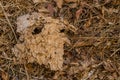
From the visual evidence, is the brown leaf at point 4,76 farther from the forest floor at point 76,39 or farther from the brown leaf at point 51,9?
the brown leaf at point 51,9

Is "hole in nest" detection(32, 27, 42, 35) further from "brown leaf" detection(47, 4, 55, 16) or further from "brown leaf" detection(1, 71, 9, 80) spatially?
"brown leaf" detection(1, 71, 9, 80)

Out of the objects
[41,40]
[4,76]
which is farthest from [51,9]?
[4,76]

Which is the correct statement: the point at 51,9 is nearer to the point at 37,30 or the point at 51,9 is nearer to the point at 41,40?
the point at 37,30

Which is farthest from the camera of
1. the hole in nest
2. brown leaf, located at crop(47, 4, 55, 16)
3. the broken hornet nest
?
brown leaf, located at crop(47, 4, 55, 16)

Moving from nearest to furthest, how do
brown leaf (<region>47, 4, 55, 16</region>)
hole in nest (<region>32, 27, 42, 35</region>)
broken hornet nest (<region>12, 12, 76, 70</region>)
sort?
broken hornet nest (<region>12, 12, 76, 70</region>), hole in nest (<region>32, 27, 42, 35</region>), brown leaf (<region>47, 4, 55, 16</region>)

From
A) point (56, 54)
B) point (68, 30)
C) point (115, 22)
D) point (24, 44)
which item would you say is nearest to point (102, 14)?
point (115, 22)

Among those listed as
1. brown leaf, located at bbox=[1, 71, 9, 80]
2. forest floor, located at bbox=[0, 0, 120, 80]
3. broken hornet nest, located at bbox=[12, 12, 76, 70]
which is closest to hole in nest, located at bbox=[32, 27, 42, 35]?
broken hornet nest, located at bbox=[12, 12, 76, 70]
